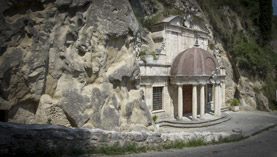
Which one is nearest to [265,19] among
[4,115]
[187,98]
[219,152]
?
[187,98]

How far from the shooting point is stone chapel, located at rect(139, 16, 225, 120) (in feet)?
55.2

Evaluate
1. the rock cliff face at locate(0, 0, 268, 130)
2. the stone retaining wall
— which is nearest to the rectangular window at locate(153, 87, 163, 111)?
the rock cliff face at locate(0, 0, 268, 130)

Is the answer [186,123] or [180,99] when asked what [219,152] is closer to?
[186,123]

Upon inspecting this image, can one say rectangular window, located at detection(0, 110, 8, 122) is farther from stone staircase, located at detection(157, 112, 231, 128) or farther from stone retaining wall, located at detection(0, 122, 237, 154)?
stone staircase, located at detection(157, 112, 231, 128)

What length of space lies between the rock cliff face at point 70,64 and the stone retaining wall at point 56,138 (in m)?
3.62

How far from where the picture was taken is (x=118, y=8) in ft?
40.8

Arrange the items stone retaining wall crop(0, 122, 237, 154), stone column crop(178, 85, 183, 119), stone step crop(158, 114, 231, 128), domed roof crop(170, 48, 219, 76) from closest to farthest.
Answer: stone retaining wall crop(0, 122, 237, 154) < stone step crop(158, 114, 231, 128) < domed roof crop(170, 48, 219, 76) < stone column crop(178, 85, 183, 119)

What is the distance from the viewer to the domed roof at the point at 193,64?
17.1m

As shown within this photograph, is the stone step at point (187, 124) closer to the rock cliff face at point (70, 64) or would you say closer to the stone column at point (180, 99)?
the stone column at point (180, 99)

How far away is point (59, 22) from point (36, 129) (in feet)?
19.9

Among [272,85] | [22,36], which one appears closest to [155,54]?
[22,36]

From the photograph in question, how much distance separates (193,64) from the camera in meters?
17.1

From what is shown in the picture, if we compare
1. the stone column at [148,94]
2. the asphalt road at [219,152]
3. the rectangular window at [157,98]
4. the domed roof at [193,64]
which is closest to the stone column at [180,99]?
the domed roof at [193,64]

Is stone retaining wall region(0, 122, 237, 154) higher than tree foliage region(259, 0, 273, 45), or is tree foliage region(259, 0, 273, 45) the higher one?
tree foliage region(259, 0, 273, 45)
